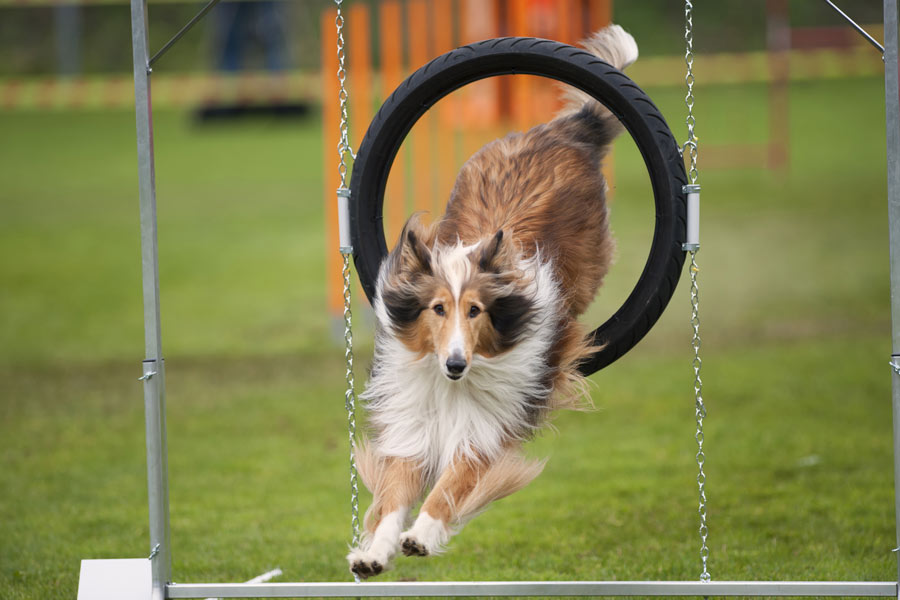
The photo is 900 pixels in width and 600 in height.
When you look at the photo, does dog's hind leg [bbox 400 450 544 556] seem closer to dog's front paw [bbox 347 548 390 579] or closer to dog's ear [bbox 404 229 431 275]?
dog's front paw [bbox 347 548 390 579]

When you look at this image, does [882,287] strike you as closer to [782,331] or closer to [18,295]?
[782,331]

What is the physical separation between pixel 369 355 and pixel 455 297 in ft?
22.2

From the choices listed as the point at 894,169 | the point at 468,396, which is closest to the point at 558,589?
the point at 468,396

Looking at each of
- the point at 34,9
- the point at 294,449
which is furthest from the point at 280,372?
the point at 34,9

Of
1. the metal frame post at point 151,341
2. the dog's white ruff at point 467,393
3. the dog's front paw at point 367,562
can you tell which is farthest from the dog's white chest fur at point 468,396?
Result: the metal frame post at point 151,341

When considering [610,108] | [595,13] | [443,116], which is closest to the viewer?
[610,108]

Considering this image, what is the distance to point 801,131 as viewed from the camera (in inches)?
957

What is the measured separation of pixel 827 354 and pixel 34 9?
30675 mm

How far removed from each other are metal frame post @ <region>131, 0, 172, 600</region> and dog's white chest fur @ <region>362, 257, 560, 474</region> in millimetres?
942

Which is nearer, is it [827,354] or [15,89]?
[827,354]

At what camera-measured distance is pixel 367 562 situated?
3547mm

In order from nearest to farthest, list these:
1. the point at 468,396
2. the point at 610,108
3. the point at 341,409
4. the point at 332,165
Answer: the point at 468,396, the point at 610,108, the point at 341,409, the point at 332,165

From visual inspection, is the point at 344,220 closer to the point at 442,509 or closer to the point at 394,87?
the point at 442,509

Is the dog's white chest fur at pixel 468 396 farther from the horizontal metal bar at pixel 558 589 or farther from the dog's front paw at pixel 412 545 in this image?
the horizontal metal bar at pixel 558 589
